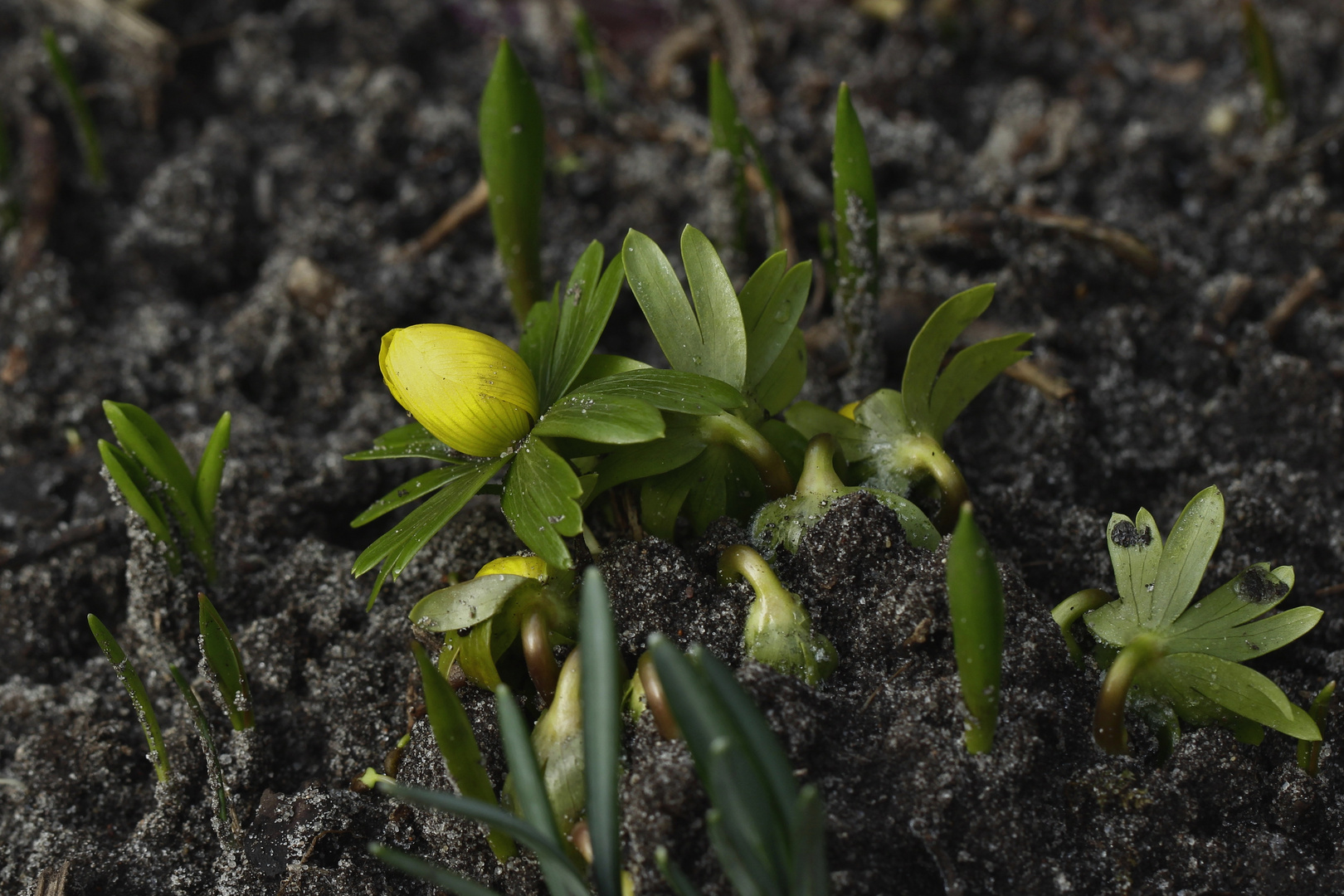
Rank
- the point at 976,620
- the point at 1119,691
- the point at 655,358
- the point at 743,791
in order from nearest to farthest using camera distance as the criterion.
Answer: the point at 743,791
the point at 976,620
the point at 1119,691
the point at 655,358

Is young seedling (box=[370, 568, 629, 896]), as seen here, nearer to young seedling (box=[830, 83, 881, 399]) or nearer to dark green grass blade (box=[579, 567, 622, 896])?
dark green grass blade (box=[579, 567, 622, 896])

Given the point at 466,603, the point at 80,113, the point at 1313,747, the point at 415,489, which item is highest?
the point at 80,113

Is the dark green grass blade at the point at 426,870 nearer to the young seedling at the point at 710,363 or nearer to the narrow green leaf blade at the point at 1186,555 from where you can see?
the young seedling at the point at 710,363

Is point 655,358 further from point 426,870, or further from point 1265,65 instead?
point 1265,65

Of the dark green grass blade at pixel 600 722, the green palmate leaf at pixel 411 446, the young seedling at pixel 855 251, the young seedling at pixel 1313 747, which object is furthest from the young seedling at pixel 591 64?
the young seedling at pixel 1313 747

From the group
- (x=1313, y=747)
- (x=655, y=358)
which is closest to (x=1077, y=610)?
(x=1313, y=747)
